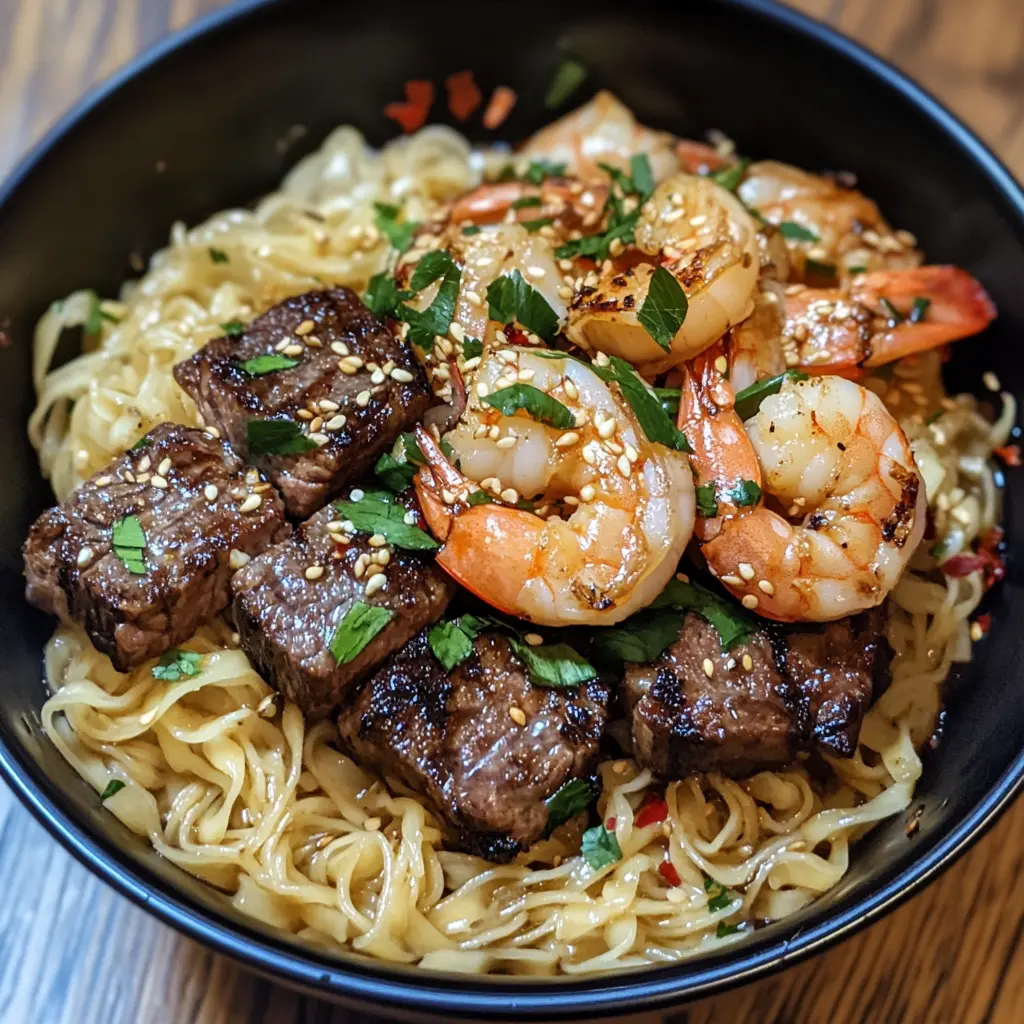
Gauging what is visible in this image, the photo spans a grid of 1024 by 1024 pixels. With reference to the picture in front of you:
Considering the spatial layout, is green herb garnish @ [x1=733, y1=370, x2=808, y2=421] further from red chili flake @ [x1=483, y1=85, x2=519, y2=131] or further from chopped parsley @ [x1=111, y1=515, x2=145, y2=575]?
red chili flake @ [x1=483, y1=85, x2=519, y2=131]

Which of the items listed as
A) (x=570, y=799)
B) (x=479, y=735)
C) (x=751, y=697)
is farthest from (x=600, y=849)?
(x=751, y=697)

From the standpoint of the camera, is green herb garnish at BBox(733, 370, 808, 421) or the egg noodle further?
green herb garnish at BBox(733, 370, 808, 421)

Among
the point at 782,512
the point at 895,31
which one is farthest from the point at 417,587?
the point at 895,31

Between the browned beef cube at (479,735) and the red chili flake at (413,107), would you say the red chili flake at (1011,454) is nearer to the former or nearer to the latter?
the browned beef cube at (479,735)

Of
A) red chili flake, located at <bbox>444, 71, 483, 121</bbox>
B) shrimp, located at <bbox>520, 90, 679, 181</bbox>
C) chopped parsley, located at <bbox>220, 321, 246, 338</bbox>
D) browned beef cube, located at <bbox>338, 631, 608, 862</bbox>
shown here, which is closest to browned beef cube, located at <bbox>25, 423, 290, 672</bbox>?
chopped parsley, located at <bbox>220, 321, 246, 338</bbox>

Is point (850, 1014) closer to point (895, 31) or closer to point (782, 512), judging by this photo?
point (782, 512)

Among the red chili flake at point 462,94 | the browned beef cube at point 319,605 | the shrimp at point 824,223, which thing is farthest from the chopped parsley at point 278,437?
the red chili flake at point 462,94

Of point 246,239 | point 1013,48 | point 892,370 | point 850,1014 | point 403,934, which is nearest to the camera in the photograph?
point 403,934
